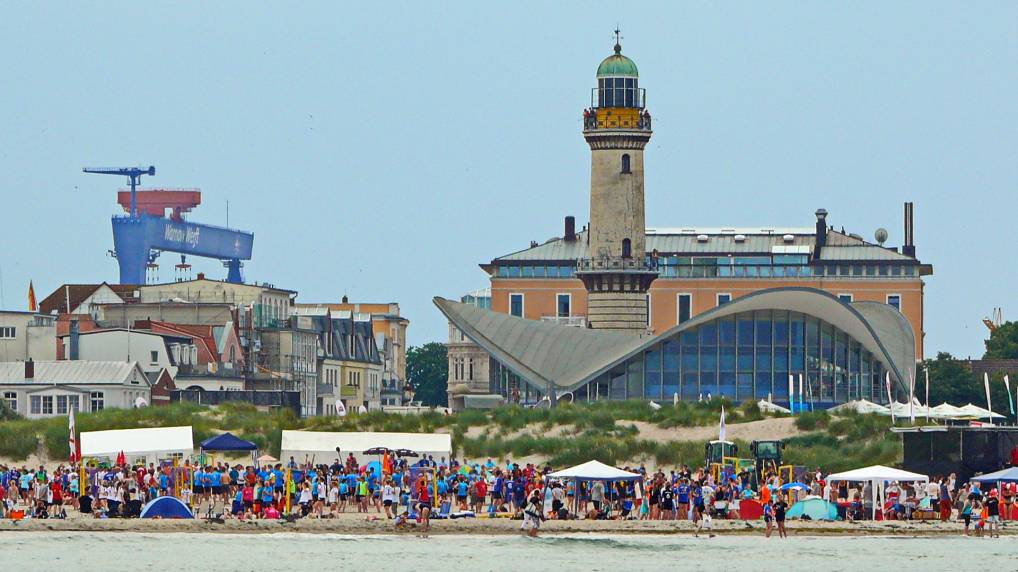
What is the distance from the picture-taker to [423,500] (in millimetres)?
51656

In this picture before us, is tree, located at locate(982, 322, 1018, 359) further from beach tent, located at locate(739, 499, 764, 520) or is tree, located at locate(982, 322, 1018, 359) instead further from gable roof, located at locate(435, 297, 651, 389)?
beach tent, located at locate(739, 499, 764, 520)

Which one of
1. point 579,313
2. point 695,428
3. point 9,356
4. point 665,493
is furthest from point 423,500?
point 579,313

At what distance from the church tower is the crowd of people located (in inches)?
1620

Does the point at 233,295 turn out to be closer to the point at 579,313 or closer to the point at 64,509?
the point at 579,313

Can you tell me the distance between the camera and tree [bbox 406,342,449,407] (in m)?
148

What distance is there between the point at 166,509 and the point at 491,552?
697 centimetres

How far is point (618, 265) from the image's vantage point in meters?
96.9

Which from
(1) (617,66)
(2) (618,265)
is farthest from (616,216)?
(1) (617,66)

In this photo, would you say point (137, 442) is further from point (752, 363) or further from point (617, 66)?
point (617, 66)

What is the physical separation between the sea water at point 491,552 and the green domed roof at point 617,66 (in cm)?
4934

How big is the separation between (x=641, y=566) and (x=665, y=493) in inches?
188

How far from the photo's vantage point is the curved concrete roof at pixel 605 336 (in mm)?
83625

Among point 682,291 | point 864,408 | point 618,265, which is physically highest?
point 682,291

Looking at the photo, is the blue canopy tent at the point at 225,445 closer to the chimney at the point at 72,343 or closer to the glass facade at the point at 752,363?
the glass facade at the point at 752,363
